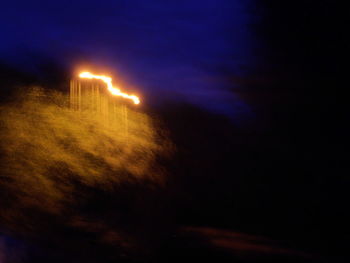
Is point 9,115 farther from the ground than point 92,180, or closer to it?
farther from the ground

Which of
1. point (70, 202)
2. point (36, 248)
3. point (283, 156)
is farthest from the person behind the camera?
point (283, 156)

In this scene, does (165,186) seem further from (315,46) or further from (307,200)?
(315,46)

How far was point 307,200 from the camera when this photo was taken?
10062mm

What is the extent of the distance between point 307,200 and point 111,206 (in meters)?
4.42

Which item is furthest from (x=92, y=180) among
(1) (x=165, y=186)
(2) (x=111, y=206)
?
(1) (x=165, y=186)

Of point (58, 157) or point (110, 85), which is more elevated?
point (110, 85)

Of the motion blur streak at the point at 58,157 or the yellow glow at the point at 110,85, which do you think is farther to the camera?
the yellow glow at the point at 110,85

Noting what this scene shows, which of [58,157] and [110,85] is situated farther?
[110,85]

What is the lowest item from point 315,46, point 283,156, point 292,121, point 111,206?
point 111,206

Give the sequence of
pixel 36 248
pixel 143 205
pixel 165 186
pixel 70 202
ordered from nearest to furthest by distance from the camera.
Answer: pixel 36 248, pixel 70 202, pixel 143 205, pixel 165 186

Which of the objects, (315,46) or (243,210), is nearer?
(315,46)

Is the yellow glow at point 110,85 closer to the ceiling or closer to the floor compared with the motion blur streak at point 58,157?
closer to the ceiling

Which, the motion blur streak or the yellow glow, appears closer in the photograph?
the motion blur streak

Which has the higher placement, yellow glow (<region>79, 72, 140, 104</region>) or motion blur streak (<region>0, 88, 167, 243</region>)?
yellow glow (<region>79, 72, 140, 104</region>)
